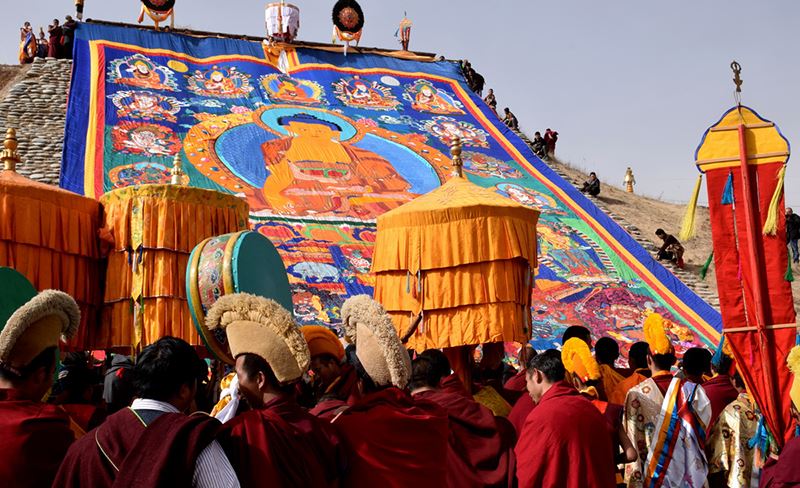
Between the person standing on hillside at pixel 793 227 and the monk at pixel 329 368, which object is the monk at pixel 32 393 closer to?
the monk at pixel 329 368

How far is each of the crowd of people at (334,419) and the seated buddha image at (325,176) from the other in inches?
288

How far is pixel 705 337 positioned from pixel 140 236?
23.8ft

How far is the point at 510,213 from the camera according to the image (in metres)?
5.77

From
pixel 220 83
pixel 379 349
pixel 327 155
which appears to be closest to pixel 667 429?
pixel 379 349

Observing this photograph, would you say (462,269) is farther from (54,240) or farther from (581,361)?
(54,240)

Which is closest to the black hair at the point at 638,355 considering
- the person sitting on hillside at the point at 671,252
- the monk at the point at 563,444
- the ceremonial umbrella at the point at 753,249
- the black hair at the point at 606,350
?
the black hair at the point at 606,350

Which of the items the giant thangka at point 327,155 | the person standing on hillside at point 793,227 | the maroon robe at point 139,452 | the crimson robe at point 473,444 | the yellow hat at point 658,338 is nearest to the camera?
the maroon robe at point 139,452

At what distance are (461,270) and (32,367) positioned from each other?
3.39 m

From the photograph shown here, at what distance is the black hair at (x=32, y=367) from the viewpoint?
2629 millimetres

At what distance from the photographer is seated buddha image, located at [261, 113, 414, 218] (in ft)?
39.2

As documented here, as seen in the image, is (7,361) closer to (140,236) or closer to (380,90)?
(140,236)

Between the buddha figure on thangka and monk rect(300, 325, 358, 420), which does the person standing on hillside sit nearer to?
the buddha figure on thangka

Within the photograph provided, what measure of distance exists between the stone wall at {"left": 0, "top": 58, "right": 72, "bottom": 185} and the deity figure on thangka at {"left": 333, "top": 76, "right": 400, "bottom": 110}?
4.57 meters

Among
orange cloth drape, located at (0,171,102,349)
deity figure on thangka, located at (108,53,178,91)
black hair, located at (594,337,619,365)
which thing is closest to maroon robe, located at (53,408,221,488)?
orange cloth drape, located at (0,171,102,349)
